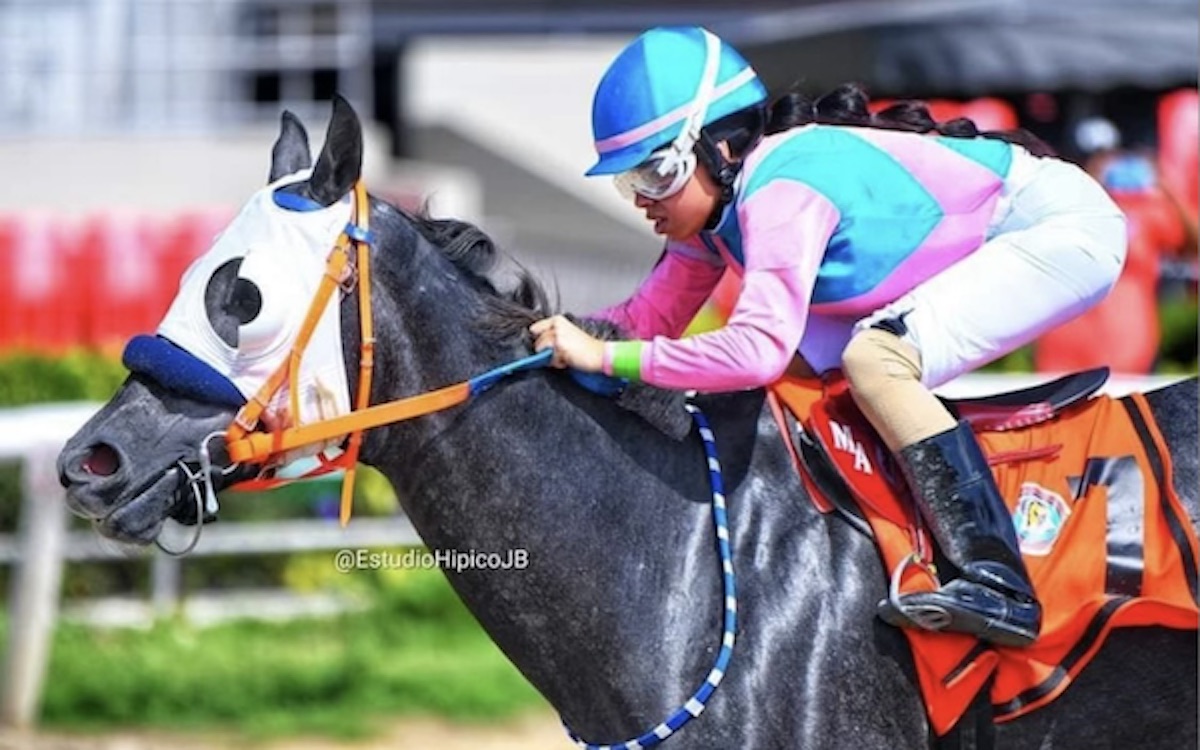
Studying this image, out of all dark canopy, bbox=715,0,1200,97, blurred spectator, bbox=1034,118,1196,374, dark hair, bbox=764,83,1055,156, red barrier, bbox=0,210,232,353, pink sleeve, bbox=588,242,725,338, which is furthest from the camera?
dark canopy, bbox=715,0,1200,97

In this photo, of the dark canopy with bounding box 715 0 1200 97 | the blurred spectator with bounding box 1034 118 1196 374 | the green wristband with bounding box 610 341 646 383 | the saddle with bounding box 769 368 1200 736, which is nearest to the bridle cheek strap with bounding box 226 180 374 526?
the green wristband with bounding box 610 341 646 383

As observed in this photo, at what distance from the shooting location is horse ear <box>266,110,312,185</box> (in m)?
3.62

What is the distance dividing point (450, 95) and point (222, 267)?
42.2 ft

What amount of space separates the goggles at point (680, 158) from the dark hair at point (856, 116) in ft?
0.69

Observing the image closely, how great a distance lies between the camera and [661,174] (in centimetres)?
353

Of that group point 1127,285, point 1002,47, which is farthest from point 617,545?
point 1002,47

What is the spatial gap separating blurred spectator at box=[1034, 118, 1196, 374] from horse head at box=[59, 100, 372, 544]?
17.4 feet

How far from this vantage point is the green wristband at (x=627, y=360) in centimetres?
344

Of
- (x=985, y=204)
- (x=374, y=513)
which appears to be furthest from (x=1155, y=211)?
(x=985, y=204)

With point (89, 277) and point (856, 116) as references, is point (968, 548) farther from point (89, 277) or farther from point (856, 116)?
point (89, 277)

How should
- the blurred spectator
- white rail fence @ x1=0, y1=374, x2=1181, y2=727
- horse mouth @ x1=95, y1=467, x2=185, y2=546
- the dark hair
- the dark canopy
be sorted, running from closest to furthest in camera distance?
horse mouth @ x1=95, y1=467, x2=185, y2=546, the dark hair, white rail fence @ x1=0, y1=374, x2=1181, y2=727, the blurred spectator, the dark canopy

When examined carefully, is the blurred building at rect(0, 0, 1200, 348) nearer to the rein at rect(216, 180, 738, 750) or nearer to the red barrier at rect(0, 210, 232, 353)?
the red barrier at rect(0, 210, 232, 353)

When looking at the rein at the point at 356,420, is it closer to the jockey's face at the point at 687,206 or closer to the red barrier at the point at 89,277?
the jockey's face at the point at 687,206

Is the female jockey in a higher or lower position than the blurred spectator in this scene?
higher
